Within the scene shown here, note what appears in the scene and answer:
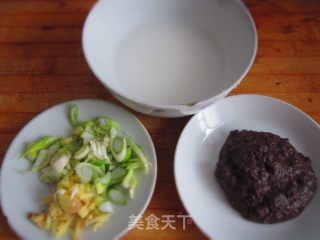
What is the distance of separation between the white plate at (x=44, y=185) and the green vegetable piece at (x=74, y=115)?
19mm

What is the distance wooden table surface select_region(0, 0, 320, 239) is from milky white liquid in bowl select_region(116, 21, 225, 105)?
0.12 meters


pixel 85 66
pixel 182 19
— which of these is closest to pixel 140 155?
pixel 85 66

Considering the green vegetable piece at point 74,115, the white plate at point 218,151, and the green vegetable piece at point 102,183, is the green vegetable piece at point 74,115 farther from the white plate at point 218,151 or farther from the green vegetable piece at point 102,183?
the white plate at point 218,151

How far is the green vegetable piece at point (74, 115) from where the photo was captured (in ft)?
3.91

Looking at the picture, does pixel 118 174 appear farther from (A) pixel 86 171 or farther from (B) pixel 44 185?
(B) pixel 44 185

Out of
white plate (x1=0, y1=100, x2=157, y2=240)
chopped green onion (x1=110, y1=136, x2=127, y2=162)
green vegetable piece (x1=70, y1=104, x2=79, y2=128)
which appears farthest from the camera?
green vegetable piece (x1=70, y1=104, x2=79, y2=128)

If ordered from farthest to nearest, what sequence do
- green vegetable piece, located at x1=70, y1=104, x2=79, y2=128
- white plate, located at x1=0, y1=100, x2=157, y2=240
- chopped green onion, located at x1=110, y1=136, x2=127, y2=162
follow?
green vegetable piece, located at x1=70, y1=104, x2=79, y2=128
chopped green onion, located at x1=110, y1=136, x2=127, y2=162
white plate, located at x1=0, y1=100, x2=157, y2=240

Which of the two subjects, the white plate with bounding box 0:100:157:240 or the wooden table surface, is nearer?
the white plate with bounding box 0:100:157:240

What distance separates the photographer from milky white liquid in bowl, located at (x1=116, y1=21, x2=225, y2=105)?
1.24 m

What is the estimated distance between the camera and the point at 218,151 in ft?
3.88

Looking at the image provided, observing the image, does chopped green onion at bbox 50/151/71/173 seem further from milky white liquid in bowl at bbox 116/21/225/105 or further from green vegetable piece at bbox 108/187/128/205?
milky white liquid in bowl at bbox 116/21/225/105

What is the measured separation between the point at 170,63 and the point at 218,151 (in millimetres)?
408

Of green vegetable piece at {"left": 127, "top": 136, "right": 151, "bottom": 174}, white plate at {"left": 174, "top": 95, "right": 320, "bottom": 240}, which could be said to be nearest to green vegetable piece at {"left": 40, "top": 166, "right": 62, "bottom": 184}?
green vegetable piece at {"left": 127, "top": 136, "right": 151, "bottom": 174}

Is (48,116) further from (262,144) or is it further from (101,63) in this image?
(262,144)
